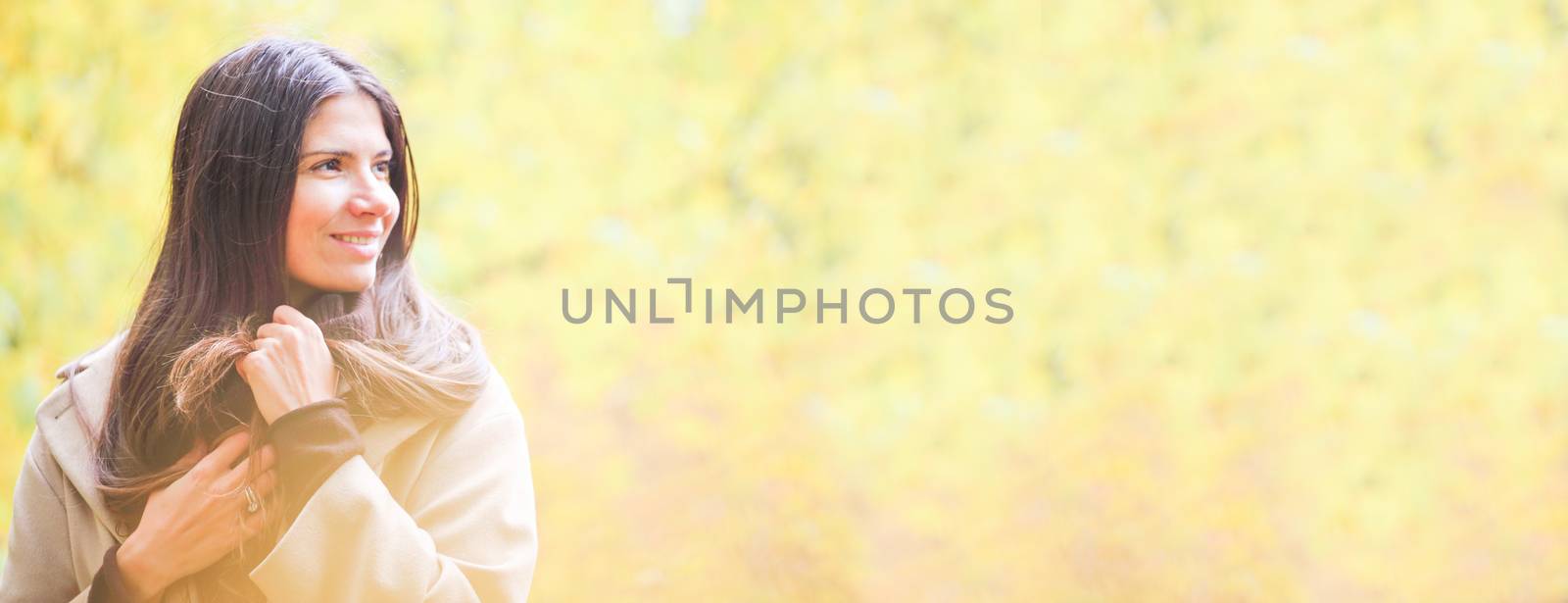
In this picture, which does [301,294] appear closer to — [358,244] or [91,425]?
[358,244]

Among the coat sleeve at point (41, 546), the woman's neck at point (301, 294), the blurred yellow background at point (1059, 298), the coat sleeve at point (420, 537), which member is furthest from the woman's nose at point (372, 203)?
the blurred yellow background at point (1059, 298)

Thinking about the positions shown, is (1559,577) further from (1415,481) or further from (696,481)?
(696,481)

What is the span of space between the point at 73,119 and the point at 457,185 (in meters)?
0.76

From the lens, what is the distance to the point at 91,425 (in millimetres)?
1213

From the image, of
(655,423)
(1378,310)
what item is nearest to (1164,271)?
(1378,310)

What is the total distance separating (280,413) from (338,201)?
204 millimetres

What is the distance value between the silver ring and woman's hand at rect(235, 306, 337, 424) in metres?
0.07

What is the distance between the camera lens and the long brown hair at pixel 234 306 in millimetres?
1141

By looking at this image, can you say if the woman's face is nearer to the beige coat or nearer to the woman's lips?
the woman's lips

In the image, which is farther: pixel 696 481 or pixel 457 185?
pixel 696 481

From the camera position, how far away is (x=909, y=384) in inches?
123

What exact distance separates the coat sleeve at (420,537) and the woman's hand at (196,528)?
0.18 ft

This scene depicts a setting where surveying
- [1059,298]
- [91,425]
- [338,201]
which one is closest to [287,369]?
[338,201]

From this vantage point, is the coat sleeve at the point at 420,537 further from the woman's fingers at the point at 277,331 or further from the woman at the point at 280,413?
the woman's fingers at the point at 277,331
